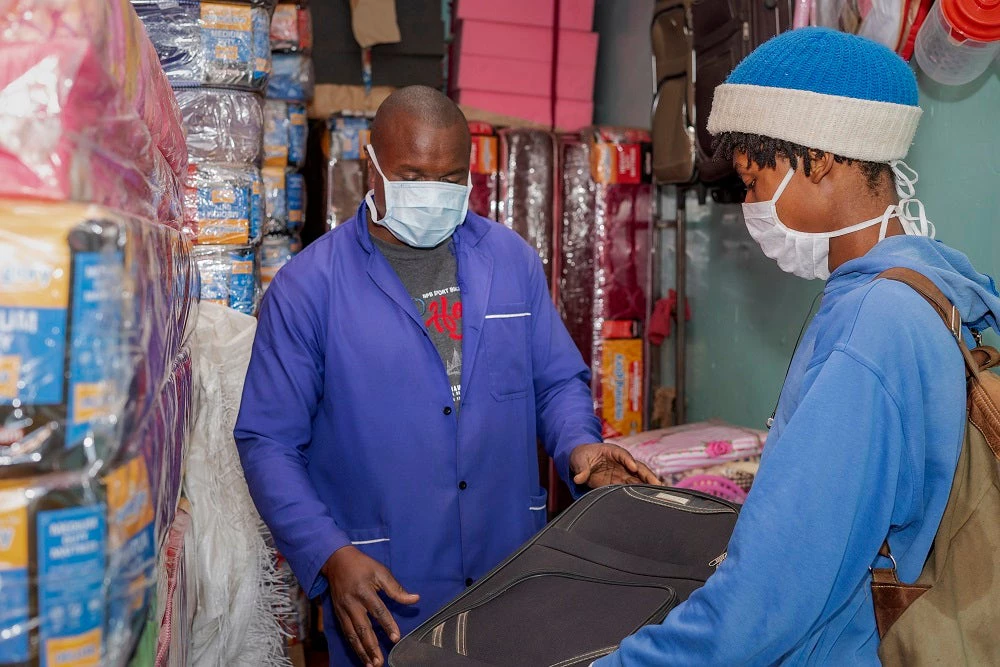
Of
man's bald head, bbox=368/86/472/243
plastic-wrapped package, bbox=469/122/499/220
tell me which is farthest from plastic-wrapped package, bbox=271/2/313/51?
man's bald head, bbox=368/86/472/243

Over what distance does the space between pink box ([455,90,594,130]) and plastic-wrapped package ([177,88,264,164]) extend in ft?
5.36

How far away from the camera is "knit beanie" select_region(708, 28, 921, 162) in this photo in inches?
42.7

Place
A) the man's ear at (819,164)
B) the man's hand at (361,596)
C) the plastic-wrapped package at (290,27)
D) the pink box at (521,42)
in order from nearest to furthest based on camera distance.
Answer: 1. the man's ear at (819,164)
2. the man's hand at (361,596)
3. the plastic-wrapped package at (290,27)
4. the pink box at (521,42)

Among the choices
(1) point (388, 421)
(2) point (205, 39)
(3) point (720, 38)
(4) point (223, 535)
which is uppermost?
(3) point (720, 38)

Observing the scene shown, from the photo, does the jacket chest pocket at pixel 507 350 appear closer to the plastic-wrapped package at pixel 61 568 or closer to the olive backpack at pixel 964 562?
the olive backpack at pixel 964 562

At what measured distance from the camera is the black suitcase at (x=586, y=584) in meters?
1.07

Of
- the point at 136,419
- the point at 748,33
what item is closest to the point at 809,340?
the point at 136,419

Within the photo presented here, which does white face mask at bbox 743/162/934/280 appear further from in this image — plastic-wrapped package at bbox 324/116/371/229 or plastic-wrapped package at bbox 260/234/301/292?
plastic-wrapped package at bbox 324/116/371/229

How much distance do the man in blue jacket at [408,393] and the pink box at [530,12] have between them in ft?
9.25

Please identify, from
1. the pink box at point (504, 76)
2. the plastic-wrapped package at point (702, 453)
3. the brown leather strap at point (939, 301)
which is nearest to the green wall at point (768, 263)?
the plastic-wrapped package at point (702, 453)

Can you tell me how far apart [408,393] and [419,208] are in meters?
0.38

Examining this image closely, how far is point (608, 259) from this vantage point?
4.04 meters

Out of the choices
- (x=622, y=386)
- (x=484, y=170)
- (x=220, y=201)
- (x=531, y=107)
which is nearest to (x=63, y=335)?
(x=220, y=201)

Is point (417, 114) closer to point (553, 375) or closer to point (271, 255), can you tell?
point (553, 375)
